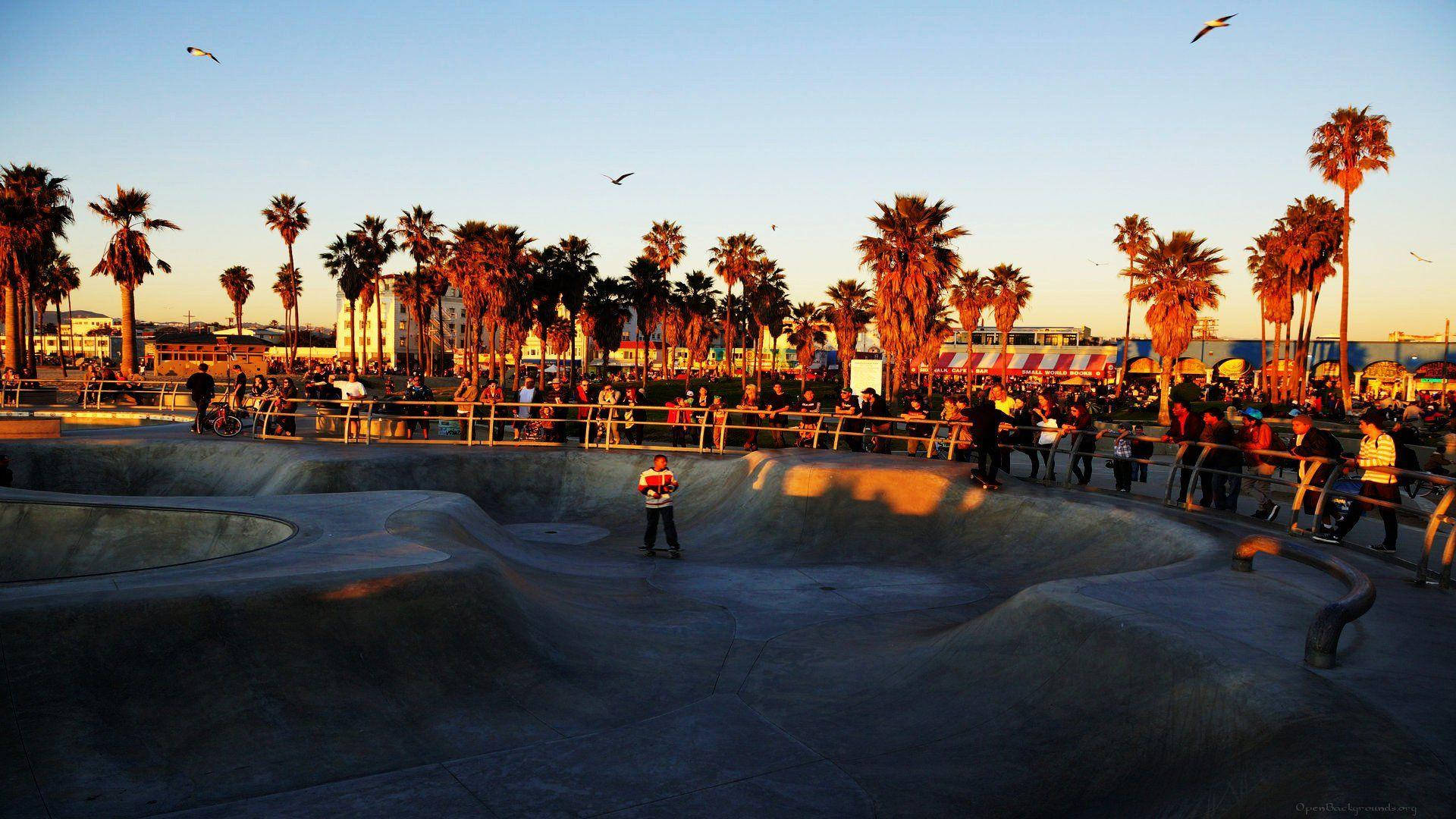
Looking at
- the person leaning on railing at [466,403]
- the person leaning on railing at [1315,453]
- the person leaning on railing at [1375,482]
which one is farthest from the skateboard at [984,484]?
the person leaning on railing at [466,403]

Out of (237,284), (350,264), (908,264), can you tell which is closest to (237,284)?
(237,284)

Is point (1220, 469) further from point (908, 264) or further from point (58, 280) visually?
point (58, 280)

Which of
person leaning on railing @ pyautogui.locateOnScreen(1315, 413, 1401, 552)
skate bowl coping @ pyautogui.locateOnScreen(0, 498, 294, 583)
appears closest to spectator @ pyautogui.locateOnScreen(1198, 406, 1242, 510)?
person leaning on railing @ pyautogui.locateOnScreen(1315, 413, 1401, 552)

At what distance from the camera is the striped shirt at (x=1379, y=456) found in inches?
393

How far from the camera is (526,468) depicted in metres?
18.8

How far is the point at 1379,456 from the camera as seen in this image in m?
10.2

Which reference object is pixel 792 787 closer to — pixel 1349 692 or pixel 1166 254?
pixel 1349 692

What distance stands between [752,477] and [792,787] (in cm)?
1051

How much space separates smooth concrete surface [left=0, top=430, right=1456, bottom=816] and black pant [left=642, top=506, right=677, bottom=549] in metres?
2.30

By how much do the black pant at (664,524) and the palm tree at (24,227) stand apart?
45.7m

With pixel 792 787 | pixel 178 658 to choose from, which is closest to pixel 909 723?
pixel 792 787

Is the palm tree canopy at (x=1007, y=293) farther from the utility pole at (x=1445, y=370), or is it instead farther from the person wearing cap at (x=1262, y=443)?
the person wearing cap at (x=1262, y=443)

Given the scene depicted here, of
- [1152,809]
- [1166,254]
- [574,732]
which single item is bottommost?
[574,732]

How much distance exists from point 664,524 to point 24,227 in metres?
49.5
